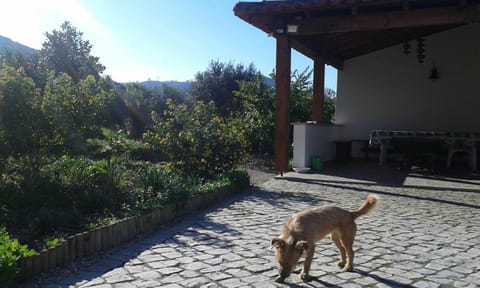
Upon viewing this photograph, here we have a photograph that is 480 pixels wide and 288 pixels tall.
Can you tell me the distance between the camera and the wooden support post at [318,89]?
41.3 feet

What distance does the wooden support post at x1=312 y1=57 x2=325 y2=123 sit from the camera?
1260 centimetres

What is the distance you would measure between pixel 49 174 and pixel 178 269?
11.1ft

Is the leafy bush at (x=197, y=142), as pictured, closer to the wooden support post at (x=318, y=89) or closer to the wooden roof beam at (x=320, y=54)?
the wooden roof beam at (x=320, y=54)

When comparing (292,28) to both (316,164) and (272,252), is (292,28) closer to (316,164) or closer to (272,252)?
(316,164)

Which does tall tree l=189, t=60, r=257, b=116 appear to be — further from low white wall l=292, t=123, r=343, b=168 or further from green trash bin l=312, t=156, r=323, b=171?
green trash bin l=312, t=156, r=323, b=171

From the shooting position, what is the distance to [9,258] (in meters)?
3.14

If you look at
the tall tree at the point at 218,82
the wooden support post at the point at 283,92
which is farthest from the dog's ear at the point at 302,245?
the tall tree at the point at 218,82

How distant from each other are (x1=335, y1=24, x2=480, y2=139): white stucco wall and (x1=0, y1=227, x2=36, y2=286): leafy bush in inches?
475

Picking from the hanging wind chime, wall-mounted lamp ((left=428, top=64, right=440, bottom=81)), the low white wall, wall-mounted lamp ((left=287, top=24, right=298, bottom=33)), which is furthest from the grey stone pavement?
wall-mounted lamp ((left=428, top=64, right=440, bottom=81))

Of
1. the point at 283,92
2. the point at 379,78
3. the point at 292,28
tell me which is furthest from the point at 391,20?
the point at 379,78

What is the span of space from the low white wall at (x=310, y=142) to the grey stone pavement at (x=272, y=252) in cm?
297

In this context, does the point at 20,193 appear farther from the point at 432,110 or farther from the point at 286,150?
the point at 432,110

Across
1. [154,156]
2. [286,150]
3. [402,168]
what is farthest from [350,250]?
[154,156]

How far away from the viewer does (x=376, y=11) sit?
896cm
